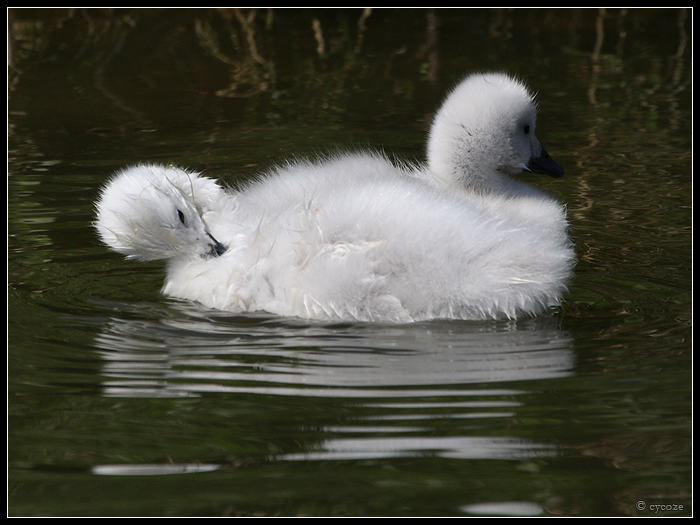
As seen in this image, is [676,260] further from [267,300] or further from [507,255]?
[267,300]

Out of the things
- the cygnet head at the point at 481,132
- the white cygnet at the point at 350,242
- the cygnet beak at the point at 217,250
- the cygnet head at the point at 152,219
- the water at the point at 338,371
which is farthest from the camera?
the cygnet head at the point at 481,132

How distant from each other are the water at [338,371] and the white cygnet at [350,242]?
108 millimetres

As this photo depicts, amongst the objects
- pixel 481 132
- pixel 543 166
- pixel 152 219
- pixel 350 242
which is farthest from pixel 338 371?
pixel 543 166

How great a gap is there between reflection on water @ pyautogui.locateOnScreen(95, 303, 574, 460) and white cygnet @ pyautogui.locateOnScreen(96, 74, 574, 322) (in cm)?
11

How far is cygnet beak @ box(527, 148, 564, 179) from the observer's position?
5312mm

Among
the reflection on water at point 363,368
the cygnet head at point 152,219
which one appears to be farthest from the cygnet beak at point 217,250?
the reflection on water at point 363,368

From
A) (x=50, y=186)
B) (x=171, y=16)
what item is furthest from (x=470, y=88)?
(x=171, y=16)

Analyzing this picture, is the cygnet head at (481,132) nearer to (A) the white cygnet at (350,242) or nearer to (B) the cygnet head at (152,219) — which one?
(A) the white cygnet at (350,242)

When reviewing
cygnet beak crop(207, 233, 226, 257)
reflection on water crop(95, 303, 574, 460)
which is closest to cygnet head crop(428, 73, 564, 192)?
reflection on water crop(95, 303, 574, 460)

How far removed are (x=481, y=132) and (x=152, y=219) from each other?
1.67m

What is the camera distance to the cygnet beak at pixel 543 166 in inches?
209

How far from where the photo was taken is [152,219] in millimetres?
4508

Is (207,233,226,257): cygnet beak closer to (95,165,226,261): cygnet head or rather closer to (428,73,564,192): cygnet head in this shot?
(95,165,226,261): cygnet head

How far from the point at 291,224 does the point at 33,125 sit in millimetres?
4492
